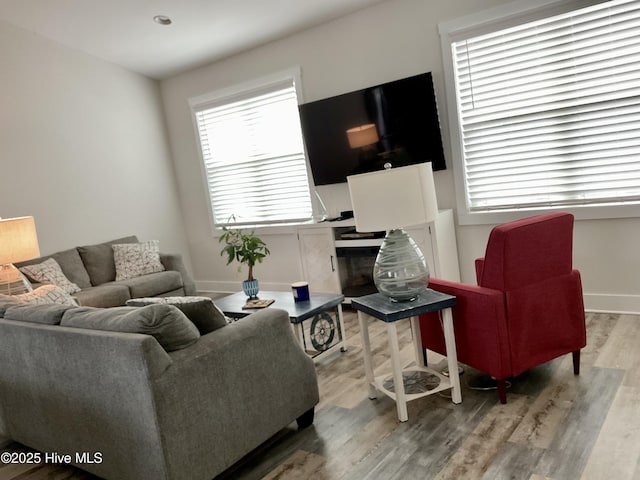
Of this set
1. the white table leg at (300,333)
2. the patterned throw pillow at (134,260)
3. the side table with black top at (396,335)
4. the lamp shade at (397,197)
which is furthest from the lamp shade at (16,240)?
the lamp shade at (397,197)

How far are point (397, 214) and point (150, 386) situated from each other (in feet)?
4.35

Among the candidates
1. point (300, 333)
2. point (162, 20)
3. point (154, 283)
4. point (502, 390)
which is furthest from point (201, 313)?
point (162, 20)

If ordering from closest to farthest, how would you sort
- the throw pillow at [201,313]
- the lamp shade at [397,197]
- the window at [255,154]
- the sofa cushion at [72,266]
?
the throw pillow at [201,313]
the lamp shade at [397,197]
the sofa cushion at [72,266]
the window at [255,154]

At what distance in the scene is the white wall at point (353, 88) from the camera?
149 inches

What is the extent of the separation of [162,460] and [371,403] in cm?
124

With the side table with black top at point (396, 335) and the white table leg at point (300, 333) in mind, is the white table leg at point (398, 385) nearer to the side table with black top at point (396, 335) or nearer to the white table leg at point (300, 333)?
the side table with black top at point (396, 335)

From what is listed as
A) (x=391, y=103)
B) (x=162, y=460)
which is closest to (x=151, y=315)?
(x=162, y=460)

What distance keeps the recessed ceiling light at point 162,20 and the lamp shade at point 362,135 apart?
2.00m

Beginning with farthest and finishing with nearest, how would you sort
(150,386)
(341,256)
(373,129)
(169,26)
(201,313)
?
(169,26) < (341,256) < (373,129) < (201,313) < (150,386)

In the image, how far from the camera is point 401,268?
2580 mm

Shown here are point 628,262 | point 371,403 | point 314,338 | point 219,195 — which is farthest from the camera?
point 219,195

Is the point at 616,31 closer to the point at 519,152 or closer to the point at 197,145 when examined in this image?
the point at 519,152

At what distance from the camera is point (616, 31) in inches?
138

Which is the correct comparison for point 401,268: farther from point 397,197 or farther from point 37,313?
point 37,313
